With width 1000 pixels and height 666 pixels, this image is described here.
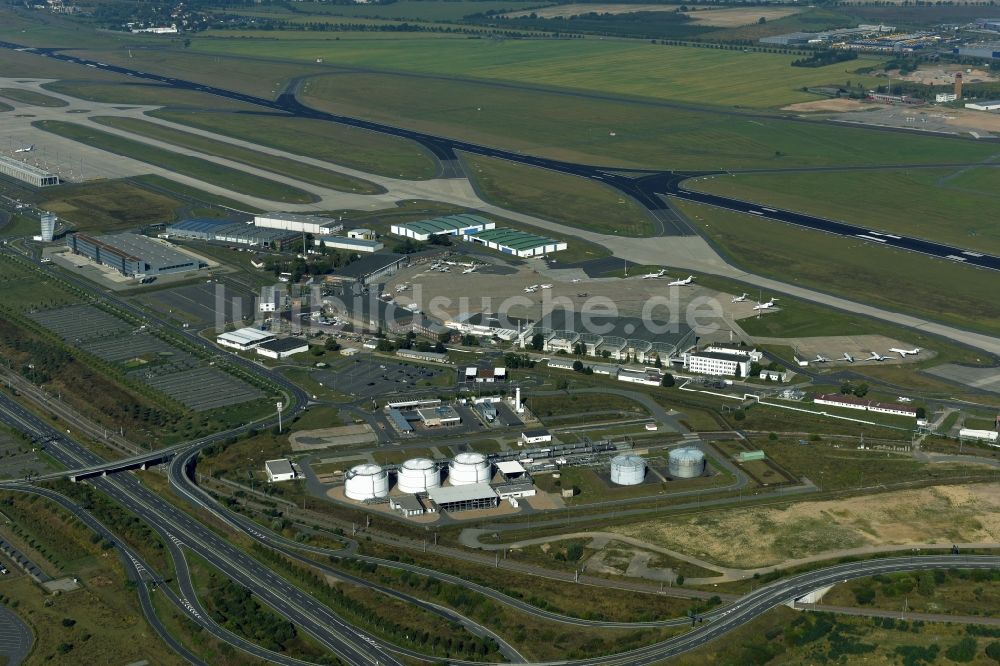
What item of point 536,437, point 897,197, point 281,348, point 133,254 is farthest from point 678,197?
point 536,437

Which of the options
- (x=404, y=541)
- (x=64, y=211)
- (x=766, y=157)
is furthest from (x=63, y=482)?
(x=766, y=157)

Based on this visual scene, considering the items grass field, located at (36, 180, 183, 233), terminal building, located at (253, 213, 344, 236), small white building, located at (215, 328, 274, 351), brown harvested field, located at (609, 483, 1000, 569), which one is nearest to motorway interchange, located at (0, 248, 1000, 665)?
brown harvested field, located at (609, 483, 1000, 569)

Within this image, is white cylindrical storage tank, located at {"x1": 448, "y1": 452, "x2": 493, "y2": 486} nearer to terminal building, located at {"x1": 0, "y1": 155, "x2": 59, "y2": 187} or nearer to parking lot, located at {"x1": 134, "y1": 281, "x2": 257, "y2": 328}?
parking lot, located at {"x1": 134, "y1": 281, "x2": 257, "y2": 328}

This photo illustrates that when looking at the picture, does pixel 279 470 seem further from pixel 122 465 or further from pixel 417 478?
pixel 122 465

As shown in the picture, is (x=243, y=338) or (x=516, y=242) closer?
(x=243, y=338)

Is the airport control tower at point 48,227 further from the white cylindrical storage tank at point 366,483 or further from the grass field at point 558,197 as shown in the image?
the white cylindrical storage tank at point 366,483

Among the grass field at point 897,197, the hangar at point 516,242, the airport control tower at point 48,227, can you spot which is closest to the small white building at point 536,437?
the hangar at point 516,242

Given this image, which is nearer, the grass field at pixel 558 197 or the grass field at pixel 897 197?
the grass field at pixel 897 197
